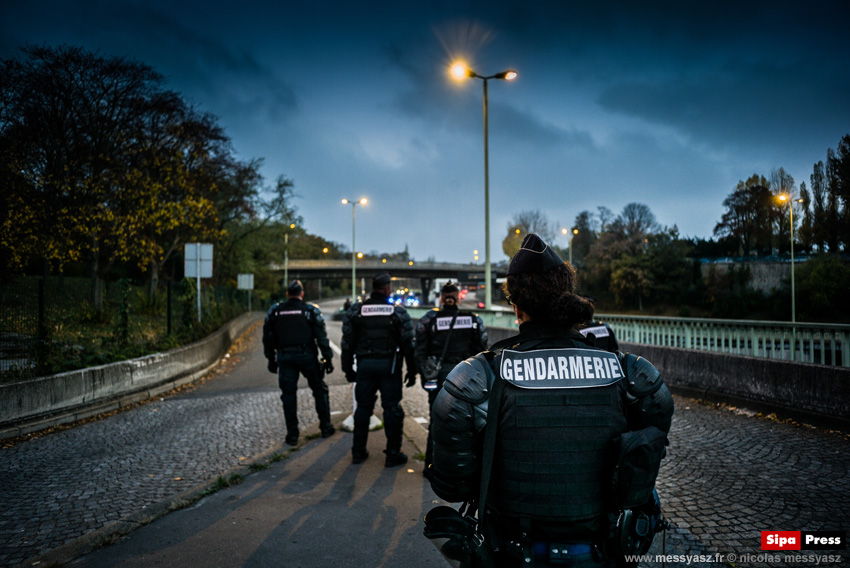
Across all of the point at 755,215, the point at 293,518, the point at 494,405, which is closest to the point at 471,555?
the point at 494,405

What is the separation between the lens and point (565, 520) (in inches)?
74.2

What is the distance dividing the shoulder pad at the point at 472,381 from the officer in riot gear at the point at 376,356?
3.88 m

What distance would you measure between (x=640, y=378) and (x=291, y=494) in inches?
144

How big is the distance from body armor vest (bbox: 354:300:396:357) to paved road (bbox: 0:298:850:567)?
1.19m

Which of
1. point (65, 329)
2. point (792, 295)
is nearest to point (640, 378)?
point (792, 295)

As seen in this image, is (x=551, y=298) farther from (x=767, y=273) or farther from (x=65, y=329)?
(x=767, y=273)

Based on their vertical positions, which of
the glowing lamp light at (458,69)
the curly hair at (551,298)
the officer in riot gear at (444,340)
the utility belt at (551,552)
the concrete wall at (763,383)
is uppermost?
the glowing lamp light at (458,69)

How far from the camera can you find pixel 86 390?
7.95 metres

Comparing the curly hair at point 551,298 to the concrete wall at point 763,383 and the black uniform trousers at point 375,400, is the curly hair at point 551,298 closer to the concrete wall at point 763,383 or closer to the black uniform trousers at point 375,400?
the black uniform trousers at point 375,400

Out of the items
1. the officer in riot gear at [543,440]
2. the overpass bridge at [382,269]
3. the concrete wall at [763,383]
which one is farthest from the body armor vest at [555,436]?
the overpass bridge at [382,269]

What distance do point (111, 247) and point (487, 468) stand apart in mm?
21200

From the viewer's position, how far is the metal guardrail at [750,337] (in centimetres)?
704

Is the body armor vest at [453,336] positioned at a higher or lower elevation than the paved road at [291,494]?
higher

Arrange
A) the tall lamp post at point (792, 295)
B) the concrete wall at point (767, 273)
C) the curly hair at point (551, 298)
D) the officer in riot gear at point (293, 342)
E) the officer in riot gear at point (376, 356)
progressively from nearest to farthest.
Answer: the curly hair at point (551, 298)
the officer in riot gear at point (376, 356)
the officer in riot gear at point (293, 342)
the tall lamp post at point (792, 295)
the concrete wall at point (767, 273)
